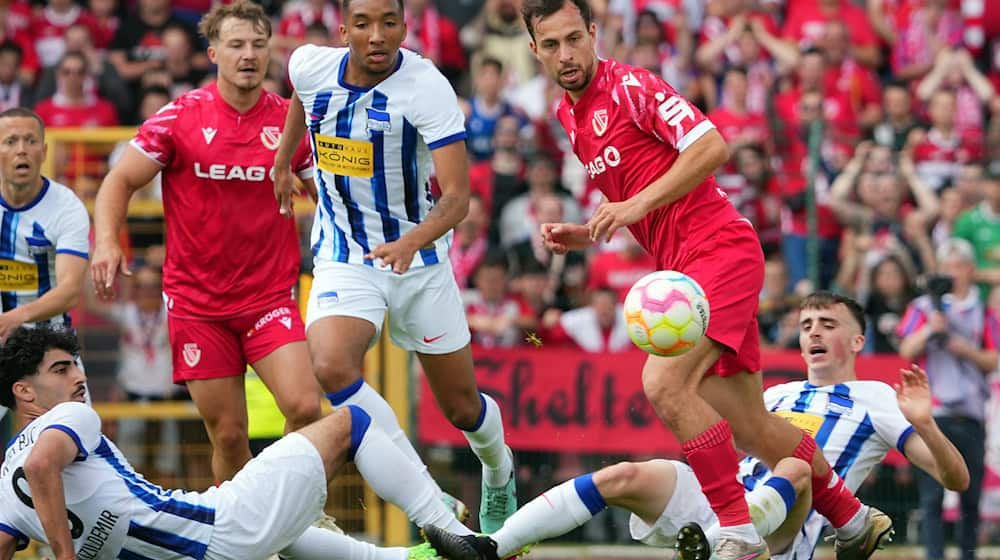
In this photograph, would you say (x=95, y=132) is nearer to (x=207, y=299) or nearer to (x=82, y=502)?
(x=207, y=299)

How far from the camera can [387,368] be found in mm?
11727

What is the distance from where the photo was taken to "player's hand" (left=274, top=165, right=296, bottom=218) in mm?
8031

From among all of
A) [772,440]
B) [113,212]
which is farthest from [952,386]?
[113,212]

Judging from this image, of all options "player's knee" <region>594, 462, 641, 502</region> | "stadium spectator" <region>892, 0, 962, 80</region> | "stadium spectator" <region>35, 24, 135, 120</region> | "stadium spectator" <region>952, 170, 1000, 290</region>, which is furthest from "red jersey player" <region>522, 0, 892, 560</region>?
"stadium spectator" <region>892, 0, 962, 80</region>

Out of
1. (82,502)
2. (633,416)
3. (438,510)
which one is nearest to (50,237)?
(82,502)

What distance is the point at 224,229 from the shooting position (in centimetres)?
850

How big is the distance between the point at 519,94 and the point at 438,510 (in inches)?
343

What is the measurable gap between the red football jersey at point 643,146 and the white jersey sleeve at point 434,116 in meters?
0.63

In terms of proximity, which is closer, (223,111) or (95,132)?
(223,111)

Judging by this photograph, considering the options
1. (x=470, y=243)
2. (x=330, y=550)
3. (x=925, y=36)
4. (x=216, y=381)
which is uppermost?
(x=925, y=36)

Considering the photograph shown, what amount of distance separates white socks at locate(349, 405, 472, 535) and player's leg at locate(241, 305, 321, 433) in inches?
46.0

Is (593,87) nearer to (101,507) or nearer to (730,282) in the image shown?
(730,282)

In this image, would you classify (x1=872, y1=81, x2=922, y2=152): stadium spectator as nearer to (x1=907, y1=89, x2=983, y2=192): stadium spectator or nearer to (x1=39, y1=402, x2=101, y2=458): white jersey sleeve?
(x1=907, y1=89, x2=983, y2=192): stadium spectator

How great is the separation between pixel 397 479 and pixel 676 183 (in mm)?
1840
